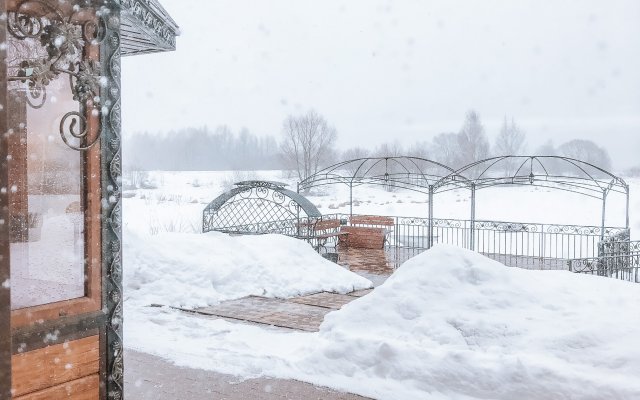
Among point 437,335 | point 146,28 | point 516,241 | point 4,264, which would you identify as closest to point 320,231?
point 516,241

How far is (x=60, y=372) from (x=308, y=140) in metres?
43.0

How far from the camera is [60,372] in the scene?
3.54 m

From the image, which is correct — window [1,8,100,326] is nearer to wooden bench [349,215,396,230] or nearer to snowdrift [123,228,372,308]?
snowdrift [123,228,372,308]

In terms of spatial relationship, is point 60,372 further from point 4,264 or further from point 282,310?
point 282,310

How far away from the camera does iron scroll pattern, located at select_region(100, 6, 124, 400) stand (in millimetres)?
3762

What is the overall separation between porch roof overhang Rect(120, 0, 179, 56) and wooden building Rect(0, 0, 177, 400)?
133mm

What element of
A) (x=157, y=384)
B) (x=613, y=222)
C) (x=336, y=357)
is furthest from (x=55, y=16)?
(x=613, y=222)

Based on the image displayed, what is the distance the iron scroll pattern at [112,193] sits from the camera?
148 inches

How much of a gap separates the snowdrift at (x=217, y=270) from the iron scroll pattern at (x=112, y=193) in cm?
526

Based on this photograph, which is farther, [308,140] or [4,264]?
[308,140]

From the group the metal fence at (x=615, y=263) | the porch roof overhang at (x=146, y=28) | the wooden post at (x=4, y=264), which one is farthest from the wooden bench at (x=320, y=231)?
the wooden post at (x=4, y=264)

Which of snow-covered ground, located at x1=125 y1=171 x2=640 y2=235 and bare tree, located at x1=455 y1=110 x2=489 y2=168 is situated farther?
bare tree, located at x1=455 y1=110 x2=489 y2=168

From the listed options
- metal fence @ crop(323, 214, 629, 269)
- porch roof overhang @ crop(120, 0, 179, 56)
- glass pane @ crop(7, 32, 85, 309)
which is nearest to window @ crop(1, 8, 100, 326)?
glass pane @ crop(7, 32, 85, 309)

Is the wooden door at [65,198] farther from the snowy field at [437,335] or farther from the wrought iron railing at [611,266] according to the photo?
the wrought iron railing at [611,266]
